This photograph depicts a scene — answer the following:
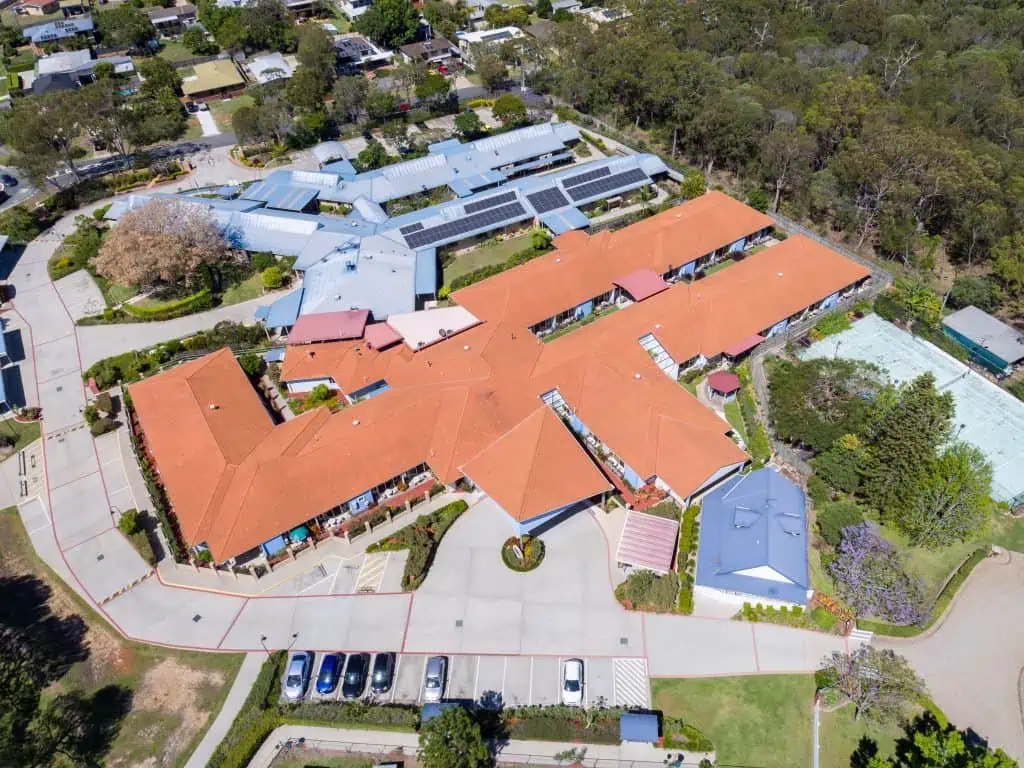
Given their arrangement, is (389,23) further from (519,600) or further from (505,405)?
(519,600)

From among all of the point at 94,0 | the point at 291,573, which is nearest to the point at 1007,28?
the point at 291,573

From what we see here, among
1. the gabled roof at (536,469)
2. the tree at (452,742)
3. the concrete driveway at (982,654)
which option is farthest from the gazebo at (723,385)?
the tree at (452,742)

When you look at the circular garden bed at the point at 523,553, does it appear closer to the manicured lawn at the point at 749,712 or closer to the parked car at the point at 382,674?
the parked car at the point at 382,674

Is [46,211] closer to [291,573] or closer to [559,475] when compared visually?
[291,573]

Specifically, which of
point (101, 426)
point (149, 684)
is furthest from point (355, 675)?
point (101, 426)

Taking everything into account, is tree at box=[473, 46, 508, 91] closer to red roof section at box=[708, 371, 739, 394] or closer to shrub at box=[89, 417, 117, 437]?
red roof section at box=[708, 371, 739, 394]
